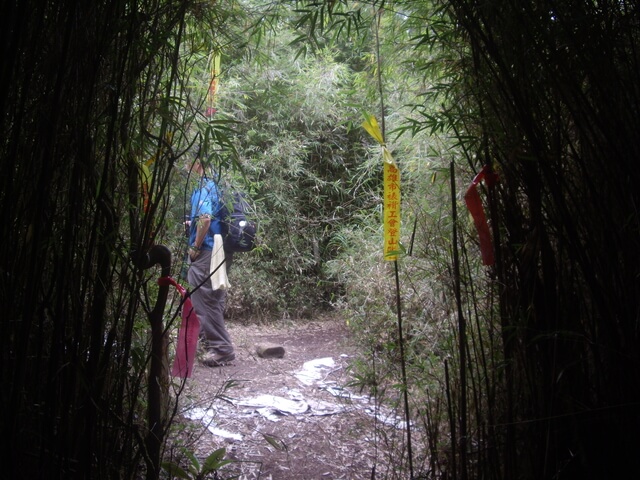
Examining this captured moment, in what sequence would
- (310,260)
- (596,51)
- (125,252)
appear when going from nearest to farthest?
(596,51), (125,252), (310,260)

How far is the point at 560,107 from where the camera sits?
4.17 ft

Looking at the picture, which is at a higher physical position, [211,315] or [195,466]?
[211,315]

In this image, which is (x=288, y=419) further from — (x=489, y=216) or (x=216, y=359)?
(x=489, y=216)

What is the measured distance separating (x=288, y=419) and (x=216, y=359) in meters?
1.07

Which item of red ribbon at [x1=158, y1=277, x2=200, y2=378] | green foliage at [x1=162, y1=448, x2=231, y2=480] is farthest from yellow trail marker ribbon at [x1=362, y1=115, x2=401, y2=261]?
green foliage at [x1=162, y1=448, x2=231, y2=480]

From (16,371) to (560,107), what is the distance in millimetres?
1317

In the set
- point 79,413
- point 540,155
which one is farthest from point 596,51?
point 79,413

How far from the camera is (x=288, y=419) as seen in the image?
3.12 m

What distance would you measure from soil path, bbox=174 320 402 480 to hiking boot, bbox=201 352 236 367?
0.18ft

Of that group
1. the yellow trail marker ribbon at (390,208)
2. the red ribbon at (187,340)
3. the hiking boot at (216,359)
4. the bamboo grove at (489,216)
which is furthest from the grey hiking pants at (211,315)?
the bamboo grove at (489,216)

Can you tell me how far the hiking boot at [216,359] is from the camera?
3.96 m

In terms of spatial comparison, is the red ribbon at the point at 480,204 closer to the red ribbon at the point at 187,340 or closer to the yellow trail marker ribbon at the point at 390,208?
the yellow trail marker ribbon at the point at 390,208

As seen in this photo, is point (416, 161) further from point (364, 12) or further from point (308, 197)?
point (308, 197)

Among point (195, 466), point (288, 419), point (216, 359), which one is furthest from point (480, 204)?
point (216, 359)
